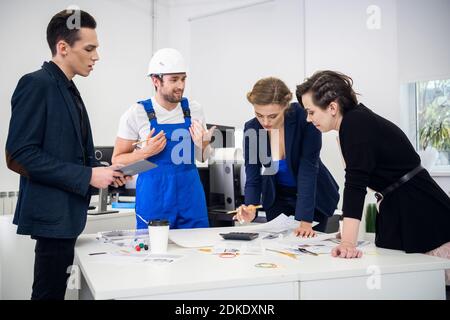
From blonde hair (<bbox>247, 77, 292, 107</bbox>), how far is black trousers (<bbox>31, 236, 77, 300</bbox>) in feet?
3.49

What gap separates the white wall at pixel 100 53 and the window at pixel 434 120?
9.94 feet

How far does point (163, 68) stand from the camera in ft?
6.90

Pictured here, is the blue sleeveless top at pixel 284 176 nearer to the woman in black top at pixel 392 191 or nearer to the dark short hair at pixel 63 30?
the woman in black top at pixel 392 191

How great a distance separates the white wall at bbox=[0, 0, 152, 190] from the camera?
153 inches

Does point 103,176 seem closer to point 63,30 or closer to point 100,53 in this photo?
point 63,30

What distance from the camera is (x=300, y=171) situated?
6.70 ft

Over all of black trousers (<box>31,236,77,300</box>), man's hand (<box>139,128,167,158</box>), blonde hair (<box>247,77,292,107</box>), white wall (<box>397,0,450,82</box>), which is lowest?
black trousers (<box>31,236,77,300</box>)

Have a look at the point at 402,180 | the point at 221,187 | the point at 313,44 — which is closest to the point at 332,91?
the point at 402,180

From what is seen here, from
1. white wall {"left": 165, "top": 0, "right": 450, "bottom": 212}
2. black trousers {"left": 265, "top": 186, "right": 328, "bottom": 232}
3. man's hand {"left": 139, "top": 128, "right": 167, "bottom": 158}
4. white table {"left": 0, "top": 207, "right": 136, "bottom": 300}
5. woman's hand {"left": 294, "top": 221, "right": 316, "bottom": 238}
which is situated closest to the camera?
woman's hand {"left": 294, "top": 221, "right": 316, "bottom": 238}

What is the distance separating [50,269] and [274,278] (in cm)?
72

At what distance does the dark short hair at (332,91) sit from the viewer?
5.18 ft

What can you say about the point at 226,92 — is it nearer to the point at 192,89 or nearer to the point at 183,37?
the point at 192,89

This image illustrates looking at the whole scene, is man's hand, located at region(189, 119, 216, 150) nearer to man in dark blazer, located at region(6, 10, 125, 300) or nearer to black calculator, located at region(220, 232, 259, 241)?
black calculator, located at region(220, 232, 259, 241)

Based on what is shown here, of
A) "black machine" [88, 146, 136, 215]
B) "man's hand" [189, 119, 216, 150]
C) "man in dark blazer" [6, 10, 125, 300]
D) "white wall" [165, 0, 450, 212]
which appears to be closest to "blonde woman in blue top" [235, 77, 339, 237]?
"man's hand" [189, 119, 216, 150]
